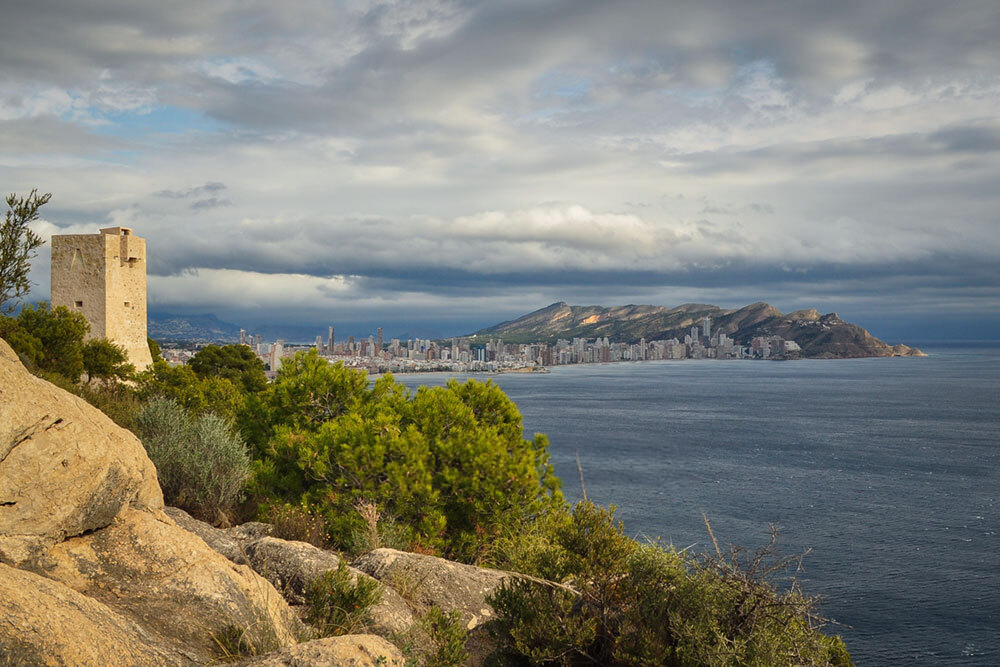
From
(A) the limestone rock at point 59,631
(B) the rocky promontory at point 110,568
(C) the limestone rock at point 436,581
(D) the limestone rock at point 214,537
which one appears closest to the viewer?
(A) the limestone rock at point 59,631

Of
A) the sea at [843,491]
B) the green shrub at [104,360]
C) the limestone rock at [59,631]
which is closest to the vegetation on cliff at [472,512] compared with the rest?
the sea at [843,491]

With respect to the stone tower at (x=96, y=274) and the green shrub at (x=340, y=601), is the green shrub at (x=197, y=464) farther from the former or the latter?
the stone tower at (x=96, y=274)

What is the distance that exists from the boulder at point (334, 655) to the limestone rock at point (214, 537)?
13.1 ft

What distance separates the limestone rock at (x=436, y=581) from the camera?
10148 mm

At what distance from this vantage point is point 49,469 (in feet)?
22.7

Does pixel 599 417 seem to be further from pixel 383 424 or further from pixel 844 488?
pixel 383 424

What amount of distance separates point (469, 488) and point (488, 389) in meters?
4.08

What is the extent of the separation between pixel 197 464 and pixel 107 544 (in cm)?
713

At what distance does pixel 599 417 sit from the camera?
3829 inches

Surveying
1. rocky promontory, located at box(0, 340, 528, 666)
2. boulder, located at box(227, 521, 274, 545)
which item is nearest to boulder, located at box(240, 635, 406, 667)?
rocky promontory, located at box(0, 340, 528, 666)

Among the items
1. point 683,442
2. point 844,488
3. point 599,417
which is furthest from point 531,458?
point 599,417

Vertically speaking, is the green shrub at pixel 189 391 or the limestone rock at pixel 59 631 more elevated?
the limestone rock at pixel 59 631

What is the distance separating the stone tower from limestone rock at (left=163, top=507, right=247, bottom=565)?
24796mm

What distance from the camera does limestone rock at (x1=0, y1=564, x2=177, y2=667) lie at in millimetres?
4910
